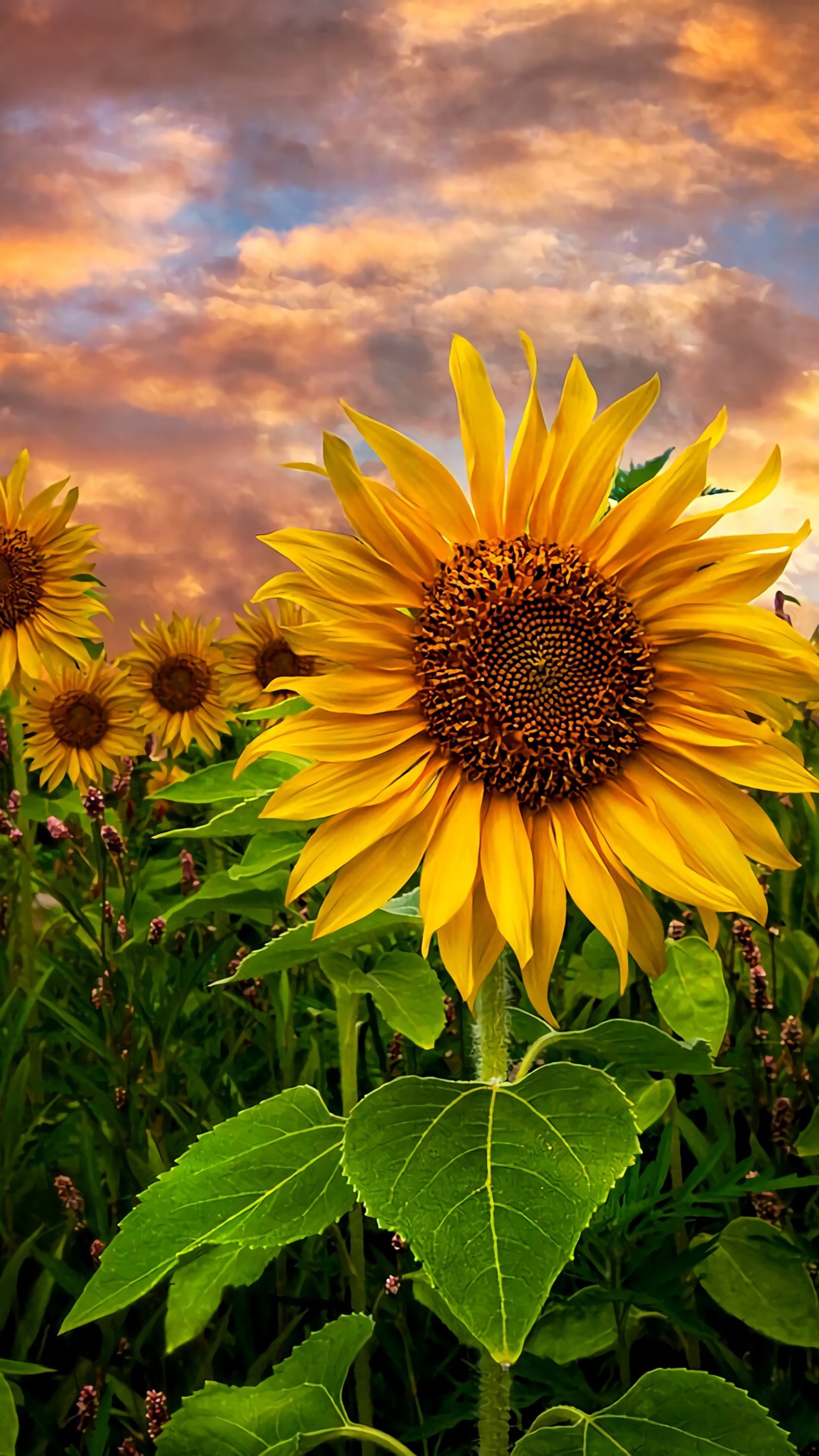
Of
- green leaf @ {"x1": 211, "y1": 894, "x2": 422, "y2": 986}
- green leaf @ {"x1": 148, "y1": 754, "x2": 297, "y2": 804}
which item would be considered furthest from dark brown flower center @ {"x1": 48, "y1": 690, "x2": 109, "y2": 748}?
green leaf @ {"x1": 211, "y1": 894, "x2": 422, "y2": 986}

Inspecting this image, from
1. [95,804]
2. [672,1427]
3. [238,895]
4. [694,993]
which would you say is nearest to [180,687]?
[95,804]

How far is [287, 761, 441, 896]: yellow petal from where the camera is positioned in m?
1.24

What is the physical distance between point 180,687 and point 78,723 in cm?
41

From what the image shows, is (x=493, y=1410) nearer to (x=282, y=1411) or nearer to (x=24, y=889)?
(x=282, y=1411)

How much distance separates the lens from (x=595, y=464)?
1315 millimetres

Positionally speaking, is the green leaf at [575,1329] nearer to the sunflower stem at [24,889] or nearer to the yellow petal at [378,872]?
the yellow petal at [378,872]

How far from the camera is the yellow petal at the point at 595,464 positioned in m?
1.30

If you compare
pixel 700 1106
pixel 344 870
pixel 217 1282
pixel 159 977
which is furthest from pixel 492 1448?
pixel 159 977

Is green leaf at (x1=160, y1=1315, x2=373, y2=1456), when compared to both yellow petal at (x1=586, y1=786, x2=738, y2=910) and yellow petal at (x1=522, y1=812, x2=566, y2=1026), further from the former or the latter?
yellow petal at (x1=586, y1=786, x2=738, y2=910)

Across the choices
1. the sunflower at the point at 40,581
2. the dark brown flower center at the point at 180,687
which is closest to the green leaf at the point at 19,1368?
the sunflower at the point at 40,581

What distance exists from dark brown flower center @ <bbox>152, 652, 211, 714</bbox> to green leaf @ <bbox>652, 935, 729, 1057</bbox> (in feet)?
10.5

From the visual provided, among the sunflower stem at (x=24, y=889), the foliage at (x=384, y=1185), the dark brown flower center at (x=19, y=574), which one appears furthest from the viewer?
the dark brown flower center at (x=19, y=574)

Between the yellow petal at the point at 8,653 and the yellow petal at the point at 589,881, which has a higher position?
the yellow petal at the point at 8,653

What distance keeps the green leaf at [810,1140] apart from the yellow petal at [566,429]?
920 mm
